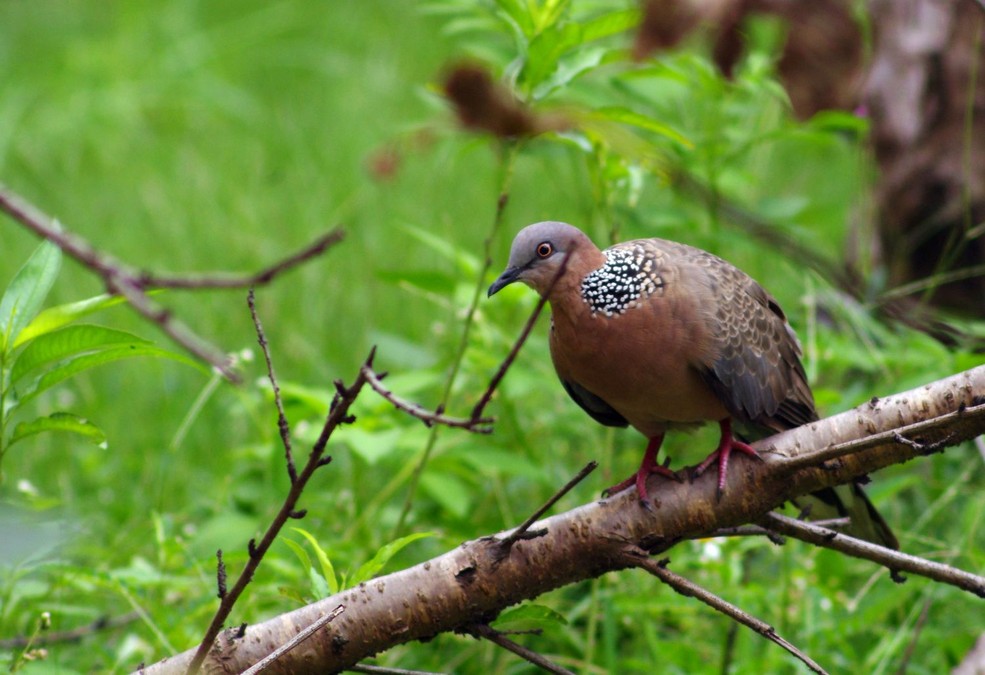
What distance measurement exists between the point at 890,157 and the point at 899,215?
9.8 inches

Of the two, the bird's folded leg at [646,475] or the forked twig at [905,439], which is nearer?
the forked twig at [905,439]

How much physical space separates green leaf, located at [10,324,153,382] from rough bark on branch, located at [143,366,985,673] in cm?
60

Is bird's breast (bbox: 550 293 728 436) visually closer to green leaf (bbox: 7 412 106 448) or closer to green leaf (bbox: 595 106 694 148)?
green leaf (bbox: 595 106 694 148)

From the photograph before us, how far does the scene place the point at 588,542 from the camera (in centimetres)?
232

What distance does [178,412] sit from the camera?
4.70 meters

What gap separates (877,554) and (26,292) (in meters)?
1.67

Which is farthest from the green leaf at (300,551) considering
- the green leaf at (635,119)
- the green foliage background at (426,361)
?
the green leaf at (635,119)

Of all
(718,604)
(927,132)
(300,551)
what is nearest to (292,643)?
(300,551)

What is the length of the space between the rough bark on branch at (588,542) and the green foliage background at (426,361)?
104 millimetres

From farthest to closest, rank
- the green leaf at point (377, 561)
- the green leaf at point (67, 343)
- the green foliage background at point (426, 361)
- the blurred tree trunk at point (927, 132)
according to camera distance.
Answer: the blurred tree trunk at point (927, 132), the green foliage background at point (426, 361), the green leaf at point (377, 561), the green leaf at point (67, 343)

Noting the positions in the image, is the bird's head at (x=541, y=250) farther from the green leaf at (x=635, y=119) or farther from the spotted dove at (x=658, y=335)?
the green leaf at (x=635, y=119)

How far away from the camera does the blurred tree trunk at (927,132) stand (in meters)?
4.71

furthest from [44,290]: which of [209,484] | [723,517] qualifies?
[209,484]

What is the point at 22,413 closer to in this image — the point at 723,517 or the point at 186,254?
the point at 186,254
